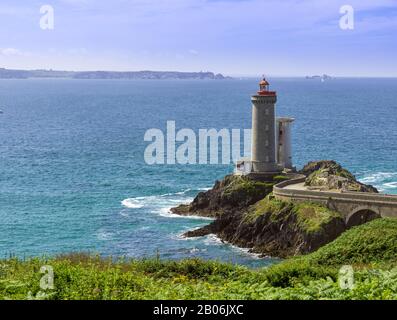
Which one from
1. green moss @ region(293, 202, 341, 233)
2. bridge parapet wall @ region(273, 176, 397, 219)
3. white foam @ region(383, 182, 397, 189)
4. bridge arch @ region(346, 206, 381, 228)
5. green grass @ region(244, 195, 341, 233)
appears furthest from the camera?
white foam @ region(383, 182, 397, 189)

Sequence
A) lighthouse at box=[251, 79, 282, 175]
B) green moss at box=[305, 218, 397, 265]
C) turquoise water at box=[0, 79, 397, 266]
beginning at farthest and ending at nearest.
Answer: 1. lighthouse at box=[251, 79, 282, 175]
2. turquoise water at box=[0, 79, 397, 266]
3. green moss at box=[305, 218, 397, 265]

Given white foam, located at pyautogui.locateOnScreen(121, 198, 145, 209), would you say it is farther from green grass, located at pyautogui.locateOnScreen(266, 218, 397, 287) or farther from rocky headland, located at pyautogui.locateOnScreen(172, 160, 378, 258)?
green grass, located at pyautogui.locateOnScreen(266, 218, 397, 287)

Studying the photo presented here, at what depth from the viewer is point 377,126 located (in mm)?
155375

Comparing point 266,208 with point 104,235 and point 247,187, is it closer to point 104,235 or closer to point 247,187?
point 247,187

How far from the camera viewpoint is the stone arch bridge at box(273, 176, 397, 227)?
181ft

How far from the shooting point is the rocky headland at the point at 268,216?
177ft

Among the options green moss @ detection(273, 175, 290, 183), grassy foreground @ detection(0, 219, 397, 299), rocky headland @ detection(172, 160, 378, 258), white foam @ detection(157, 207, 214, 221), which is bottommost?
white foam @ detection(157, 207, 214, 221)

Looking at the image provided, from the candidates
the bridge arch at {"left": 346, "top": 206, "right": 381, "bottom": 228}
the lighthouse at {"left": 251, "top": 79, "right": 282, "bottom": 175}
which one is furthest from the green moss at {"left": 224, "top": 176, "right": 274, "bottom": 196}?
the bridge arch at {"left": 346, "top": 206, "right": 381, "bottom": 228}

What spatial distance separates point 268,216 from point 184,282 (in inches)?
1321

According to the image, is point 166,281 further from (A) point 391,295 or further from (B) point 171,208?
(B) point 171,208

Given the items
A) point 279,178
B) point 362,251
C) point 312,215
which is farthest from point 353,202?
point 362,251

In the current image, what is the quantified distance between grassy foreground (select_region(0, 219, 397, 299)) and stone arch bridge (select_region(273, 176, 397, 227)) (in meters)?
21.1

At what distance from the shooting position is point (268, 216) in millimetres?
58375
